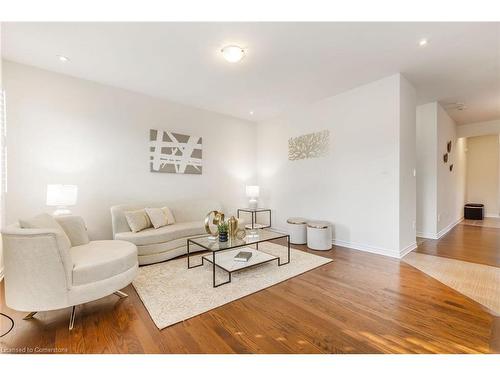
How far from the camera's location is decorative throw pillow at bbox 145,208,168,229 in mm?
3320

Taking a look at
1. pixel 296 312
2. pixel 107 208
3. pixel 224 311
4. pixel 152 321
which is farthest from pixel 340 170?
pixel 107 208

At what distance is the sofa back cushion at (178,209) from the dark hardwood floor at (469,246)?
3.63m

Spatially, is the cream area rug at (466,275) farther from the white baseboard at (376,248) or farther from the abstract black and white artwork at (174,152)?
the abstract black and white artwork at (174,152)

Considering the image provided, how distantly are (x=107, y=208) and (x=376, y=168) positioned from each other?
4213mm

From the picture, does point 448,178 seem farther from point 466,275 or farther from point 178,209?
point 178,209

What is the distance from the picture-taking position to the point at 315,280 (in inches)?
98.4

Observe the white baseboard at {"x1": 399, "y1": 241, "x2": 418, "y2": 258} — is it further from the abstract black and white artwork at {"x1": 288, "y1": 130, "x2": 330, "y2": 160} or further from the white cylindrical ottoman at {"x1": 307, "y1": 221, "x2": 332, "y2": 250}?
the abstract black and white artwork at {"x1": 288, "y1": 130, "x2": 330, "y2": 160}

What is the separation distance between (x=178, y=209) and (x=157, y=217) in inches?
23.8

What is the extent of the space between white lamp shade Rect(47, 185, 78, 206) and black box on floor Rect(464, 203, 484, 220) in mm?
9346

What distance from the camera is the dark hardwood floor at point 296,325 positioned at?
4.80ft

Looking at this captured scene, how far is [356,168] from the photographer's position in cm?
367

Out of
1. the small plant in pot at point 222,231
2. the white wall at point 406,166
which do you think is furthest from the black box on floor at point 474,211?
the small plant in pot at point 222,231

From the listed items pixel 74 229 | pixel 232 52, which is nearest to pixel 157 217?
pixel 74 229

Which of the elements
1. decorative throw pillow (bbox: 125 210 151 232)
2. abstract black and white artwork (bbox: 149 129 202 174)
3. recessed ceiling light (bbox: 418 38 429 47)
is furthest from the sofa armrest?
recessed ceiling light (bbox: 418 38 429 47)
